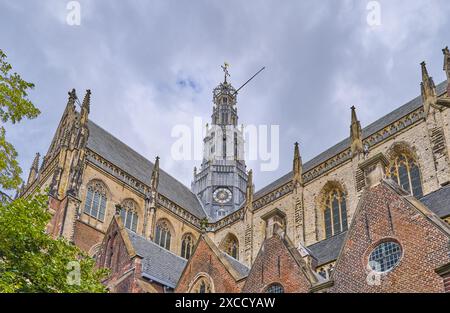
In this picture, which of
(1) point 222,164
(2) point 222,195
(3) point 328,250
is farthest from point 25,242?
(1) point 222,164

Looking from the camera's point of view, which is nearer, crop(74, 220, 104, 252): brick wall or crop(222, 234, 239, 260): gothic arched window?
crop(74, 220, 104, 252): brick wall

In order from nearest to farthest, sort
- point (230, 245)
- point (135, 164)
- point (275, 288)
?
point (275, 288) < point (230, 245) < point (135, 164)

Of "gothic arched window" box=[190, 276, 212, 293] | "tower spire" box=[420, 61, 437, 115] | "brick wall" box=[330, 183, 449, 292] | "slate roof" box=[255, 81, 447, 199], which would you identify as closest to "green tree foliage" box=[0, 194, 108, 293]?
"gothic arched window" box=[190, 276, 212, 293]

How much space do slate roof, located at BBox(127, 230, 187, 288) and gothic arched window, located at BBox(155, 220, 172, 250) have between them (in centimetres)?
1220

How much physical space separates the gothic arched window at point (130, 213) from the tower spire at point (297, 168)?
11.2 m

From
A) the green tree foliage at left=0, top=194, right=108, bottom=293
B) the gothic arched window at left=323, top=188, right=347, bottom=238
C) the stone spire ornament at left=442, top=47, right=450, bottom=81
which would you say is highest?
the stone spire ornament at left=442, top=47, right=450, bottom=81

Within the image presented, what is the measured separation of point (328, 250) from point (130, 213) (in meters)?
17.1

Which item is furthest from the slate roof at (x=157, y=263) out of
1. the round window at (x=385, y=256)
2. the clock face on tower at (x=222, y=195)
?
the clock face on tower at (x=222, y=195)

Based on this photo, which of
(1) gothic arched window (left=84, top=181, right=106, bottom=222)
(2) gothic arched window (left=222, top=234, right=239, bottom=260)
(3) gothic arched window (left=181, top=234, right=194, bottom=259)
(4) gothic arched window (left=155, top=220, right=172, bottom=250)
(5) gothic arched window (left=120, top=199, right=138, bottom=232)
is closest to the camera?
(1) gothic arched window (left=84, top=181, right=106, bottom=222)

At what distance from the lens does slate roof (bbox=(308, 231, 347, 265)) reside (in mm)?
18125

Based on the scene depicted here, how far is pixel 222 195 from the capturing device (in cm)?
4541

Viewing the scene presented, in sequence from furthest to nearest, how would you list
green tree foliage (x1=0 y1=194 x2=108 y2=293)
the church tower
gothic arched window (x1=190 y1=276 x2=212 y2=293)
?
the church tower
gothic arched window (x1=190 y1=276 x2=212 y2=293)
green tree foliage (x1=0 y1=194 x2=108 y2=293)

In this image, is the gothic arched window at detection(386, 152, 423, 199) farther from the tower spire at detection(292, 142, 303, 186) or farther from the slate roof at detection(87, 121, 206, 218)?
the slate roof at detection(87, 121, 206, 218)

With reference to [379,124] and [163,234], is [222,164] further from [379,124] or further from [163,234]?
[379,124]
